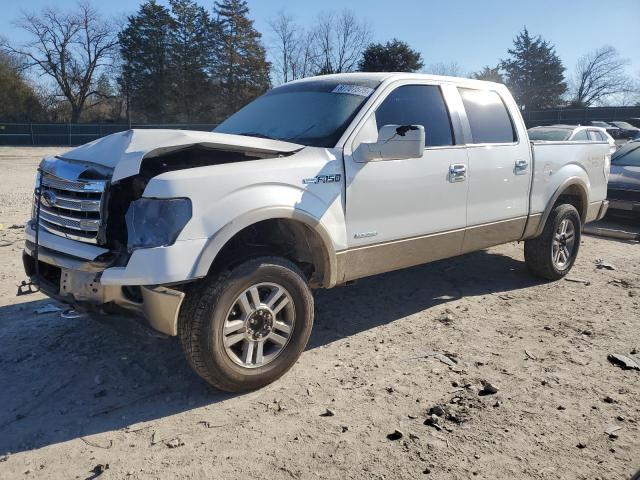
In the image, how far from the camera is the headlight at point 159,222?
2943 millimetres

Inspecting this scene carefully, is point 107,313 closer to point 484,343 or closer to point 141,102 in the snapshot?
point 484,343

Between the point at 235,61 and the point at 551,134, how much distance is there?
4163 cm

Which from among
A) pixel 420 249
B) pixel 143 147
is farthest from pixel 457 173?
pixel 143 147

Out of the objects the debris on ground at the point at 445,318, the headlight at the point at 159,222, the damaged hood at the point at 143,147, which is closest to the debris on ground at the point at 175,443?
the headlight at the point at 159,222

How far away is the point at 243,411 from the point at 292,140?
2010 millimetres

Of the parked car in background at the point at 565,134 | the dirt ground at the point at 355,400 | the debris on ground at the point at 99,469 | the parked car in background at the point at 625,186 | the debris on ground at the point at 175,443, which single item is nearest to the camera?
the debris on ground at the point at 99,469

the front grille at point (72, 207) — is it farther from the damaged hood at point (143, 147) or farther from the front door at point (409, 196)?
the front door at point (409, 196)

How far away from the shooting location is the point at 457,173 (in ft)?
14.7

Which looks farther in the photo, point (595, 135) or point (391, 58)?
point (391, 58)

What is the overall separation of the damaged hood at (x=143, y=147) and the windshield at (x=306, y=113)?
1.35 ft

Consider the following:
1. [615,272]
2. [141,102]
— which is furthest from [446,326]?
[141,102]

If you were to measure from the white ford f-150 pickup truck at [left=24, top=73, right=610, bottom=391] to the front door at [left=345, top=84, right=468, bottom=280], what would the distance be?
13 mm

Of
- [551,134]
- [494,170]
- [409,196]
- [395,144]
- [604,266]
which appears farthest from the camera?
[551,134]

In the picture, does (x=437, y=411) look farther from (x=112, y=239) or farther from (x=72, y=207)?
(x=72, y=207)
